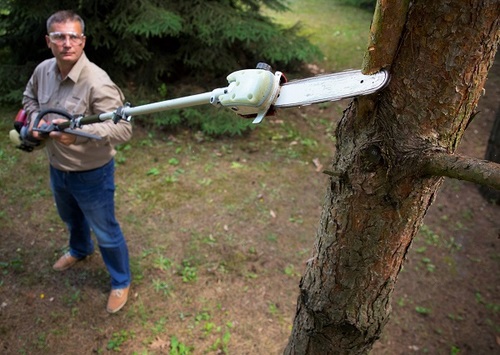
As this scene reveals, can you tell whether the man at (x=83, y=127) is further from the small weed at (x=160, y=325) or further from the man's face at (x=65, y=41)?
the small weed at (x=160, y=325)

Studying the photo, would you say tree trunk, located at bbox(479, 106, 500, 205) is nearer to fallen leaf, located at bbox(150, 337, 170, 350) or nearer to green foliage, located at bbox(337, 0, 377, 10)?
fallen leaf, located at bbox(150, 337, 170, 350)

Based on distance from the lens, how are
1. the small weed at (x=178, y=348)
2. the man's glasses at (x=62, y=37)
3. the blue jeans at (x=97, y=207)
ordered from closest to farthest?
1. the man's glasses at (x=62, y=37)
2. the blue jeans at (x=97, y=207)
3. the small weed at (x=178, y=348)

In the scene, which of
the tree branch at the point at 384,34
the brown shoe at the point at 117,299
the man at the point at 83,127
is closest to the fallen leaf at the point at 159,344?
the brown shoe at the point at 117,299

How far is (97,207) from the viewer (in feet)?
9.23

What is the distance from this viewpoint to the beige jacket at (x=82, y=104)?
2533 mm

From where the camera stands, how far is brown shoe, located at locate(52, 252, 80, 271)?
3548 mm

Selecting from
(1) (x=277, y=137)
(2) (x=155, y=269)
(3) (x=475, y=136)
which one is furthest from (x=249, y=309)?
(3) (x=475, y=136)

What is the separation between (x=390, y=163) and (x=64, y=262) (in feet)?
10.6

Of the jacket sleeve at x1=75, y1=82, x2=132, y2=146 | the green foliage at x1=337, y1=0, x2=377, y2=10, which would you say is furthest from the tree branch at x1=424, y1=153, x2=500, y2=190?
the green foliage at x1=337, y1=0, x2=377, y2=10

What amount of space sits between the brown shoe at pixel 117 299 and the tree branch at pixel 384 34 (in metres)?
2.85

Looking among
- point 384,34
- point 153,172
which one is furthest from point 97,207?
point 384,34

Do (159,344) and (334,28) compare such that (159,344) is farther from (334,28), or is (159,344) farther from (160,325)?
(334,28)

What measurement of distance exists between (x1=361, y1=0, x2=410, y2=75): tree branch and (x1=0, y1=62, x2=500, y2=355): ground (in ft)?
8.54

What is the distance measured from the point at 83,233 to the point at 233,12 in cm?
371
